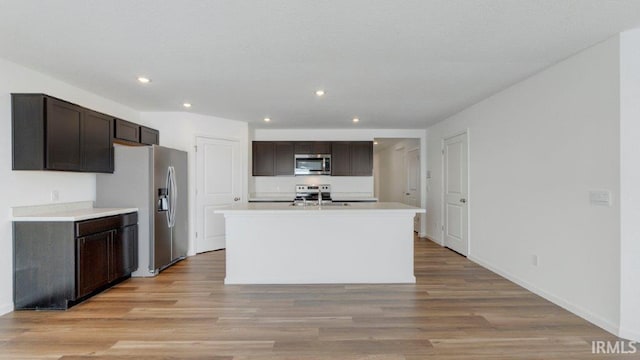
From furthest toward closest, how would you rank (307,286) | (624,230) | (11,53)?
(307,286), (11,53), (624,230)

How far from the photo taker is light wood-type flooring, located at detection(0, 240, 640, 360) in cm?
234

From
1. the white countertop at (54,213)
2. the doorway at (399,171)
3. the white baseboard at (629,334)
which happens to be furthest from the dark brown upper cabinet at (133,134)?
the white baseboard at (629,334)

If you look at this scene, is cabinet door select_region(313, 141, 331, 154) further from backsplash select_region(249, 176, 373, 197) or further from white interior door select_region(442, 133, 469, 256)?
white interior door select_region(442, 133, 469, 256)

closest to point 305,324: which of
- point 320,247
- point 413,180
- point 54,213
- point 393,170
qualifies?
point 320,247

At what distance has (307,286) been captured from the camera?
147 inches

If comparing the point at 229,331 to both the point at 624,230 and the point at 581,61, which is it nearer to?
the point at 624,230

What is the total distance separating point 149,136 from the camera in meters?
4.96

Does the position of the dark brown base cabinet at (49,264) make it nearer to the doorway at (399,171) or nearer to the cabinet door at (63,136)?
the cabinet door at (63,136)

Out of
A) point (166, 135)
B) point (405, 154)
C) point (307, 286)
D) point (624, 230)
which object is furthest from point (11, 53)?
point (405, 154)

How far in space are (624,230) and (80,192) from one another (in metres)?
5.47

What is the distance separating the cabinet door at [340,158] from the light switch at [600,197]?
4.36 metres

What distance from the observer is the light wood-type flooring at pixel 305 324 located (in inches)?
92.2

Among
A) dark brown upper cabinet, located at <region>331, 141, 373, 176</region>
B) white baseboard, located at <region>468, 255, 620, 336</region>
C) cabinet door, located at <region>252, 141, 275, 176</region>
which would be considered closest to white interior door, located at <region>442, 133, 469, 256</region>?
white baseboard, located at <region>468, 255, 620, 336</region>

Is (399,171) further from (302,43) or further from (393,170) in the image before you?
(302,43)
